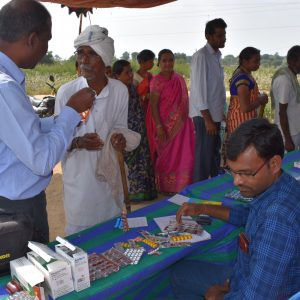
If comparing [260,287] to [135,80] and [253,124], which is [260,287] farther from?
[135,80]

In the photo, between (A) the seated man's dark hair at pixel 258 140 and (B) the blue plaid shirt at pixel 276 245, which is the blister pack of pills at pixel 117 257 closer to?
(B) the blue plaid shirt at pixel 276 245

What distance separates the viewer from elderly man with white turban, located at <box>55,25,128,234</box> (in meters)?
2.30

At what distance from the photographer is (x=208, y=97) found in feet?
13.9

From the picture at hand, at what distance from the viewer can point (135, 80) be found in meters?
5.26

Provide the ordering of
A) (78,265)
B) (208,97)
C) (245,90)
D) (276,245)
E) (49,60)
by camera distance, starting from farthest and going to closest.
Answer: (49,60), (208,97), (245,90), (78,265), (276,245)

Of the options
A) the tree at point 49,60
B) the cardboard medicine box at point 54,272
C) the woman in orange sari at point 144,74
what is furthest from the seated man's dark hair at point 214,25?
the tree at point 49,60

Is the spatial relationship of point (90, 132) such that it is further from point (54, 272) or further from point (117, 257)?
point (54, 272)

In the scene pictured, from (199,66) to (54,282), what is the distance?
321cm

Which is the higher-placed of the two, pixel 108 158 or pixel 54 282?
pixel 108 158

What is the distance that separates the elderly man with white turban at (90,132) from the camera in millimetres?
2297

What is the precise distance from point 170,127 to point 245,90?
1035 millimetres

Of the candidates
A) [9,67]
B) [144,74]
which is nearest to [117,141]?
[9,67]

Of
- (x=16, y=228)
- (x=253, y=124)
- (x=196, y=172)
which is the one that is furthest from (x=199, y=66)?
(x=16, y=228)

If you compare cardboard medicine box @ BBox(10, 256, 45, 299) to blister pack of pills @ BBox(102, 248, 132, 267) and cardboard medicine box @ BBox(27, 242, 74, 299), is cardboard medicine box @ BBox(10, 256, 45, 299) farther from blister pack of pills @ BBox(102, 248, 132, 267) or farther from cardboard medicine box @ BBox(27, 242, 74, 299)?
blister pack of pills @ BBox(102, 248, 132, 267)
